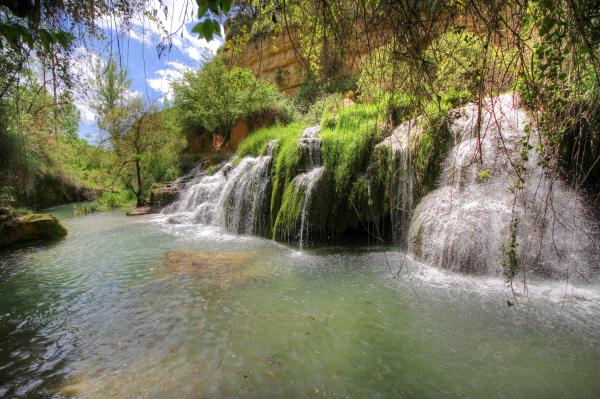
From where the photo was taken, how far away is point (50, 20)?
2779 mm

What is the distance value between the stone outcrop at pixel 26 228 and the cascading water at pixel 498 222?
29.3 feet

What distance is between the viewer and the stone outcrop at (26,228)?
765cm

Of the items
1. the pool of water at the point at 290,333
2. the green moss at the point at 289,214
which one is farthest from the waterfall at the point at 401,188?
the green moss at the point at 289,214

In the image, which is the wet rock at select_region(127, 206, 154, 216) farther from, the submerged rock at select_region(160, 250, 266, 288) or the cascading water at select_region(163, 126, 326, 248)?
the submerged rock at select_region(160, 250, 266, 288)

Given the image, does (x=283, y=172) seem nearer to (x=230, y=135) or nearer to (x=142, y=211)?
(x=142, y=211)

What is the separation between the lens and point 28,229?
795 centimetres

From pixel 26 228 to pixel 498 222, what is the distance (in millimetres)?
10367

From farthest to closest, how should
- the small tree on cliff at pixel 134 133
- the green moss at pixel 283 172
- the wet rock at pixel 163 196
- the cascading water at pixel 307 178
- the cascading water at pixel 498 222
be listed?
the small tree on cliff at pixel 134 133 < the wet rock at pixel 163 196 < the green moss at pixel 283 172 < the cascading water at pixel 307 178 < the cascading water at pixel 498 222

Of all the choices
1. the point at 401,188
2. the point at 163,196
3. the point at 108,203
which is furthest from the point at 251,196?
the point at 108,203

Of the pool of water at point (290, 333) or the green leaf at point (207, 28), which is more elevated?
the green leaf at point (207, 28)

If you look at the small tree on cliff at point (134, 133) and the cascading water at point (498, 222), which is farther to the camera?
the small tree on cliff at point (134, 133)

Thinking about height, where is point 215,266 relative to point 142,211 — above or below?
below

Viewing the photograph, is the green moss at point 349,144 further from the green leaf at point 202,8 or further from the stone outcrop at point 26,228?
the stone outcrop at point 26,228

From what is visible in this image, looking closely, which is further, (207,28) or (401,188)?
(401,188)
